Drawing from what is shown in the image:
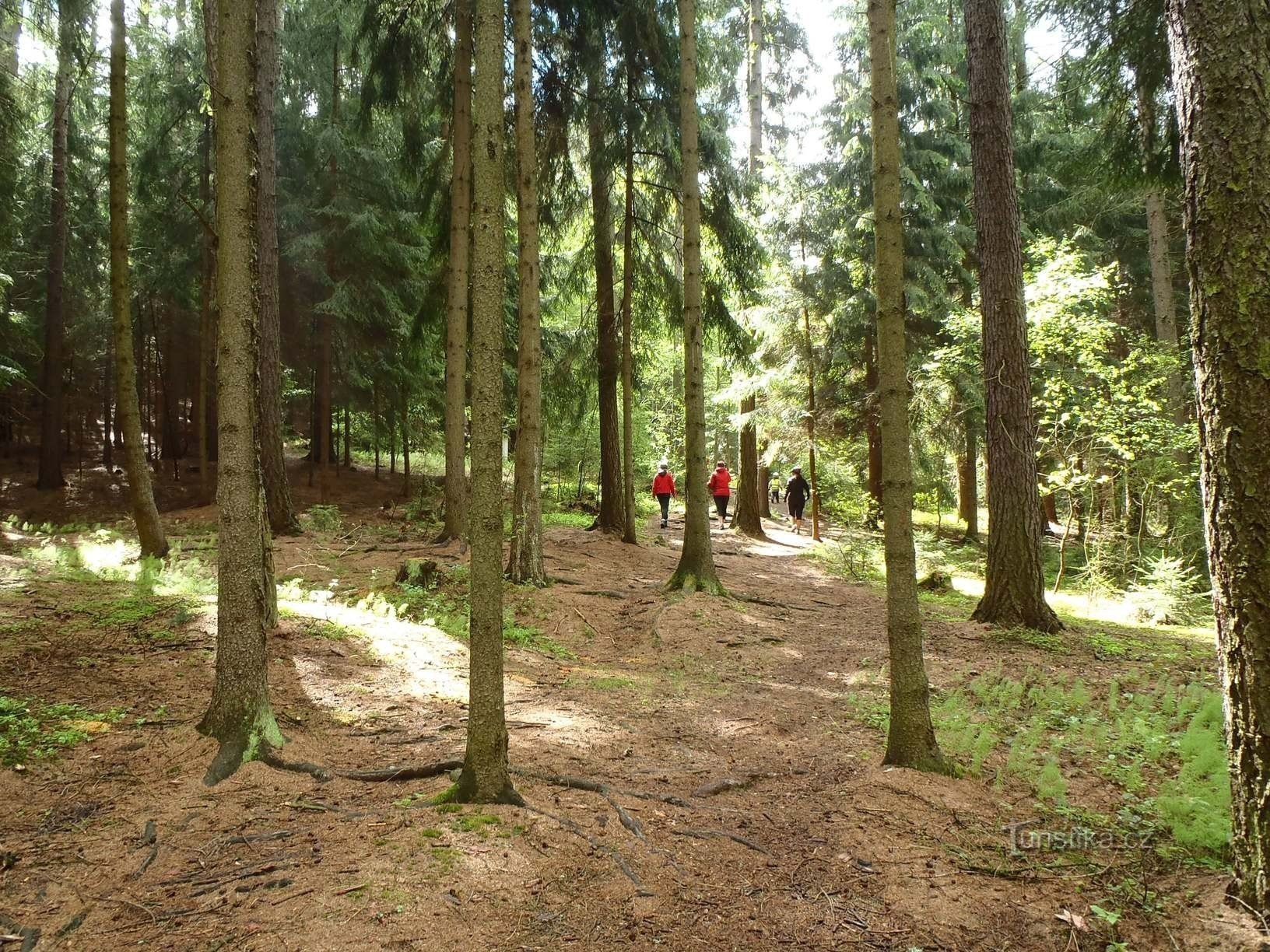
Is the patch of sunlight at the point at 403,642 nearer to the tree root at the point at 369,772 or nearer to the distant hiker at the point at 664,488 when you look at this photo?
the tree root at the point at 369,772

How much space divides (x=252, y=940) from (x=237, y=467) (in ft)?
8.74

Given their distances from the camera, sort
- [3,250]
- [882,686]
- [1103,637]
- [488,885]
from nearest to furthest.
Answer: [488,885] < [882,686] < [1103,637] < [3,250]

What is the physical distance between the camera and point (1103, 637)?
26.8 feet

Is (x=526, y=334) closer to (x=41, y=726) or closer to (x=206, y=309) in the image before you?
(x=41, y=726)

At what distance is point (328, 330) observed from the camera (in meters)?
16.6

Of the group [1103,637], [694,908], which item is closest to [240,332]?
[694,908]

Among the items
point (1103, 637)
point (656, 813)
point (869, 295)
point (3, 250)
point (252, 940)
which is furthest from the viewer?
point (869, 295)

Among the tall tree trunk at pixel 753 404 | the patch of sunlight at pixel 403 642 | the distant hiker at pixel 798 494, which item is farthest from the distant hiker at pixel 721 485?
the patch of sunlight at pixel 403 642

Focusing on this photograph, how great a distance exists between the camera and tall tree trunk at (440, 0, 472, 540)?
30.9ft

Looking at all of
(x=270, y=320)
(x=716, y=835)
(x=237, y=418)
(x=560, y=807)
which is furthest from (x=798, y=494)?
(x=237, y=418)

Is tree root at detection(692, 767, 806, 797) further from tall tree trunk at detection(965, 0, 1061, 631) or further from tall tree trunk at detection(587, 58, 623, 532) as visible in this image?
tall tree trunk at detection(587, 58, 623, 532)

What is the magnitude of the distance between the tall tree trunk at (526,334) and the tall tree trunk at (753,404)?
28.3 ft

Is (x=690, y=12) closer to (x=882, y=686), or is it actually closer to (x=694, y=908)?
(x=882, y=686)

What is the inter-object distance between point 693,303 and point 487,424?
657cm
